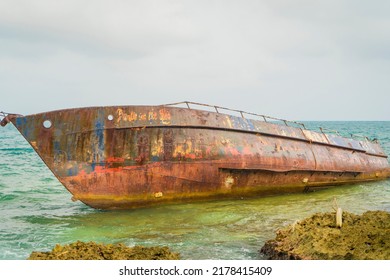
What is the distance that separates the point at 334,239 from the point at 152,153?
15.2 feet

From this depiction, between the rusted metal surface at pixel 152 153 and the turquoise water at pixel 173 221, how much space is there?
0.39 meters

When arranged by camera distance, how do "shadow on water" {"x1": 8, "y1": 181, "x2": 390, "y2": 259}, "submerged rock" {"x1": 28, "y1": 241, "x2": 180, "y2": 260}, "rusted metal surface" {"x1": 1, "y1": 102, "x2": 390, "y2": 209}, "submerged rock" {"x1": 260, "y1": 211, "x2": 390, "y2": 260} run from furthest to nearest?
"rusted metal surface" {"x1": 1, "y1": 102, "x2": 390, "y2": 209}, "shadow on water" {"x1": 8, "y1": 181, "x2": 390, "y2": 259}, "submerged rock" {"x1": 260, "y1": 211, "x2": 390, "y2": 260}, "submerged rock" {"x1": 28, "y1": 241, "x2": 180, "y2": 260}

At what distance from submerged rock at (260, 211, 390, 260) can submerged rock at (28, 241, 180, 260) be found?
1604mm

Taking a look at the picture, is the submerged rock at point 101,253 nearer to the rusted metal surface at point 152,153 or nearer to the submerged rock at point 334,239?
the submerged rock at point 334,239

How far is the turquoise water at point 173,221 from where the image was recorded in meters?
6.65

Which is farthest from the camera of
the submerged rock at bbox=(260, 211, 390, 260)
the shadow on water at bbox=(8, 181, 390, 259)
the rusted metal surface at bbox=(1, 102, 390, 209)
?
the rusted metal surface at bbox=(1, 102, 390, 209)

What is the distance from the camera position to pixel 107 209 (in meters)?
9.08

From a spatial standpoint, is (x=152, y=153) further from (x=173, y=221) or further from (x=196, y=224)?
(x=196, y=224)

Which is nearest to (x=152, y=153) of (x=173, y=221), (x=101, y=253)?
(x=173, y=221)

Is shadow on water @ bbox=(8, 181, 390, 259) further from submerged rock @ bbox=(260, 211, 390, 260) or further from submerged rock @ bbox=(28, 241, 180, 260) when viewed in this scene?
submerged rock @ bbox=(28, 241, 180, 260)

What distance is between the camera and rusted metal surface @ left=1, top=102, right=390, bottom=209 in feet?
28.9

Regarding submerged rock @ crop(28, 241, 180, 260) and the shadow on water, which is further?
the shadow on water

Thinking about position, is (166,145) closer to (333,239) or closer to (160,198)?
(160,198)

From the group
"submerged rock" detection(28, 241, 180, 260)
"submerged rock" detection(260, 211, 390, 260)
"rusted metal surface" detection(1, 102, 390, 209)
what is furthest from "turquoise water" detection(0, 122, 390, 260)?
"submerged rock" detection(28, 241, 180, 260)
